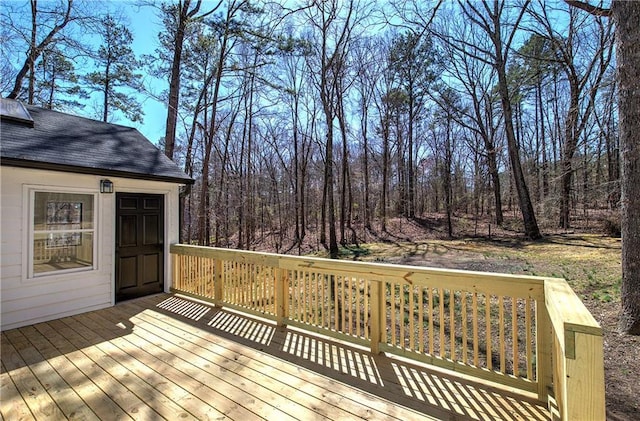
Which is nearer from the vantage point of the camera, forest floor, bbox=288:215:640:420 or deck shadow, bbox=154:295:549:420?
deck shadow, bbox=154:295:549:420

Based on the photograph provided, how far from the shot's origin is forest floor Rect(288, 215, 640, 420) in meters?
2.55

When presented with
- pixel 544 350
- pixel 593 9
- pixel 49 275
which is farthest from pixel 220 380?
pixel 593 9

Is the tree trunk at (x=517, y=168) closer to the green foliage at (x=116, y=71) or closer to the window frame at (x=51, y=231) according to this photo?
the window frame at (x=51, y=231)

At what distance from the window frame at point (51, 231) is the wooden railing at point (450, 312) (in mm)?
1147

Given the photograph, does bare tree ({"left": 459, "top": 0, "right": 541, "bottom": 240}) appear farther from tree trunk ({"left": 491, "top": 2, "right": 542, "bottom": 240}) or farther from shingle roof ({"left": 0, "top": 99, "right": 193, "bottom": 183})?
shingle roof ({"left": 0, "top": 99, "right": 193, "bottom": 183})

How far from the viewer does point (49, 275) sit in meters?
3.86

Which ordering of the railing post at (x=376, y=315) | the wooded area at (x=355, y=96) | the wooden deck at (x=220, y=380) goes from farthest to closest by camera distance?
the wooded area at (x=355, y=96)
the railing post at (x=376, y=315)
the wooden deck at (x=220, y=380)

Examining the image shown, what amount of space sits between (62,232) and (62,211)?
311 millimetres

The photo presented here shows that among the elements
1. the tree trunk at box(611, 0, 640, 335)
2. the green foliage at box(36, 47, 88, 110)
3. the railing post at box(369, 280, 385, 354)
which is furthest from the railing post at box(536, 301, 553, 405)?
the green foliage at box(36, 47, 88, 110)

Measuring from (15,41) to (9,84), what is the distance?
2188 millimetres

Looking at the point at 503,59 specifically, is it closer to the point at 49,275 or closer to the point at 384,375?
the point at 384,375

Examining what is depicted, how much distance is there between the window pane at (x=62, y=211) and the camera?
12.6 feet

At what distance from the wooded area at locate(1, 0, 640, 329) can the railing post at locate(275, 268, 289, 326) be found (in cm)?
373

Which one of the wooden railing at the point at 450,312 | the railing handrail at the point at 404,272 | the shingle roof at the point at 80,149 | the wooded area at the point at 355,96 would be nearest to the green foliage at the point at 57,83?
the wooded area at the point at 355,96
